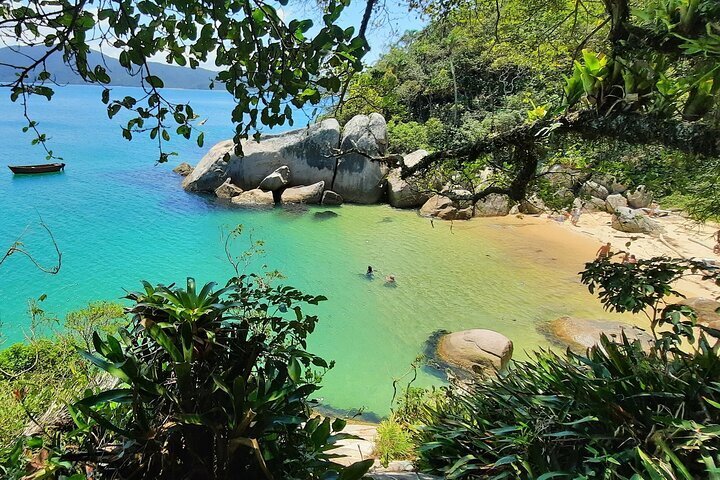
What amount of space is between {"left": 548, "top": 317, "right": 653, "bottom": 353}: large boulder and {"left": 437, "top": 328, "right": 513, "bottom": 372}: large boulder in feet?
4.60

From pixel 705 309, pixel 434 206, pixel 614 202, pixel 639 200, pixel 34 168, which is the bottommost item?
pixel 434 206

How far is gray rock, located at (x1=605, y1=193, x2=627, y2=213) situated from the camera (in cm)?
1326

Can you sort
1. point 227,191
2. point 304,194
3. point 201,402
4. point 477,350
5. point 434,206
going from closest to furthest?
point 201,402, point 477,350, point 434,206, point 304,194, point 227,191

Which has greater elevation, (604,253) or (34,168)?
(604,253)

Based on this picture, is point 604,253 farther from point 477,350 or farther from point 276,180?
point 276,180

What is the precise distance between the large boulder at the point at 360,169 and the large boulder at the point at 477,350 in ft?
30.9

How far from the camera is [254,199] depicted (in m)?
15.6

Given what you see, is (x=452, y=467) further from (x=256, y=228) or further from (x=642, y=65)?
(x=256, y=228)

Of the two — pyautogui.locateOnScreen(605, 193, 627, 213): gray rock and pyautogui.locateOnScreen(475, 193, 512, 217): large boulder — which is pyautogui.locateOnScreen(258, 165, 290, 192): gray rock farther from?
pyautogui.locateOnScreen(605, 193, 627, 213): gray rock

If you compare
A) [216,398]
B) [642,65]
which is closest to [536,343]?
[642,65]

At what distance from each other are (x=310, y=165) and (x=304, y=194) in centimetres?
127

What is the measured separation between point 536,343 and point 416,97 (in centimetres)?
1514

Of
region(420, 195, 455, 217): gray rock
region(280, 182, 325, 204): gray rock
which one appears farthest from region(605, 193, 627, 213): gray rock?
region(280, 182, 325, 204): gray rock

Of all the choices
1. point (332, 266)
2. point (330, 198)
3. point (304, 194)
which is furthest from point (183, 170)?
point (332, 266)
